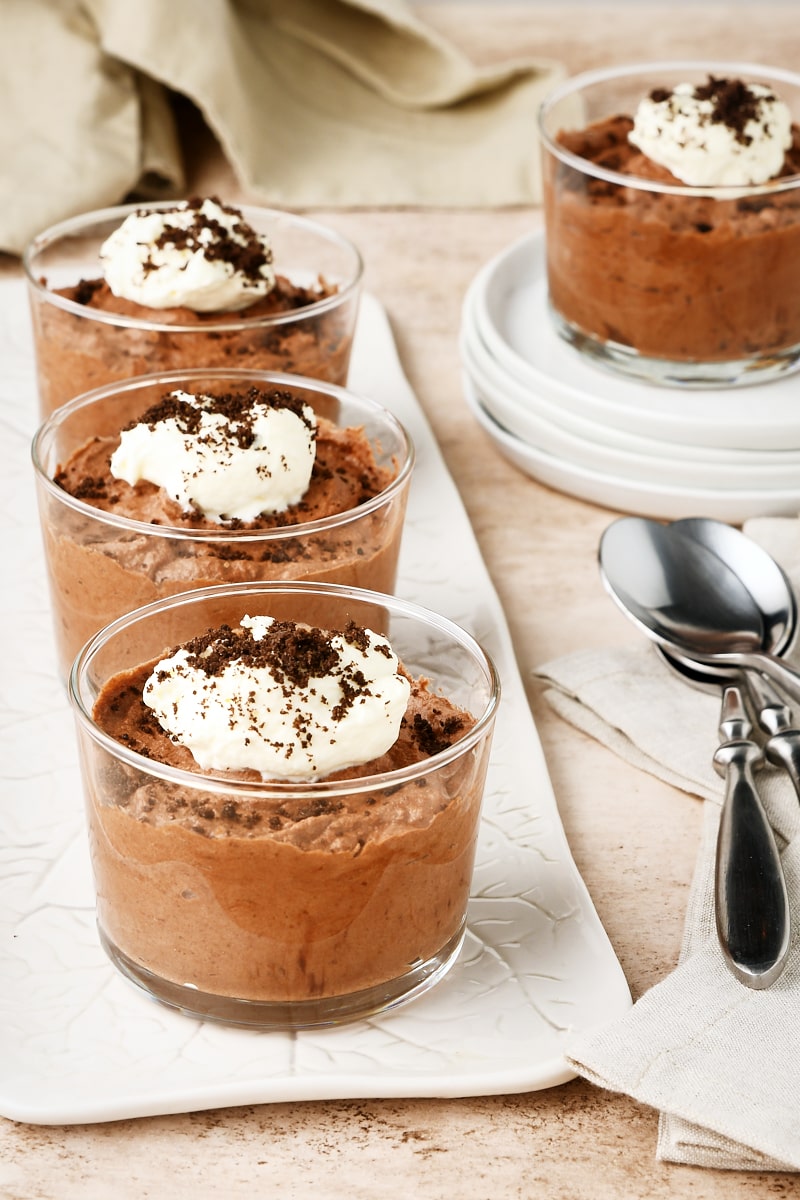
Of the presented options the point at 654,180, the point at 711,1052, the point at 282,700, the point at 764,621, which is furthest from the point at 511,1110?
the point at 654,180

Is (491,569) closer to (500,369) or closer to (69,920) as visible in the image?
(500,369)

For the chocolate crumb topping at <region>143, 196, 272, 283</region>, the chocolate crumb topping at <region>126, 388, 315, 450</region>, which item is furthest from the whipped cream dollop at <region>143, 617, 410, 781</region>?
the chocolate crumb topping at <region>143, 196, 272, 283</region>

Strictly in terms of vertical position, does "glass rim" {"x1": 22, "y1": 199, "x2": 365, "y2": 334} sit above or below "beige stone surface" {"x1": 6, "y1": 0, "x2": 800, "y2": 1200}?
above

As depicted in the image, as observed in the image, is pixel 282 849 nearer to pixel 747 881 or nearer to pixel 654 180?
pixel 747 881

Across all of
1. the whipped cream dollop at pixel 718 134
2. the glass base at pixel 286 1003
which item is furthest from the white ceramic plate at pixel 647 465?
the glass base at pixel 286 1003

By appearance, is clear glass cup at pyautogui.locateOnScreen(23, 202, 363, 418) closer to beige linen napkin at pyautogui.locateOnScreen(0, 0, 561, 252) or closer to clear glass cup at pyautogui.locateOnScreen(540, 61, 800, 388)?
clear glass cup at pyautogui.locateOnScreen(540, 61, 800, 388)

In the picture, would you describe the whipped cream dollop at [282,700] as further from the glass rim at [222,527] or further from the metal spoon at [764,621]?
the metal spoon at [764,621]
